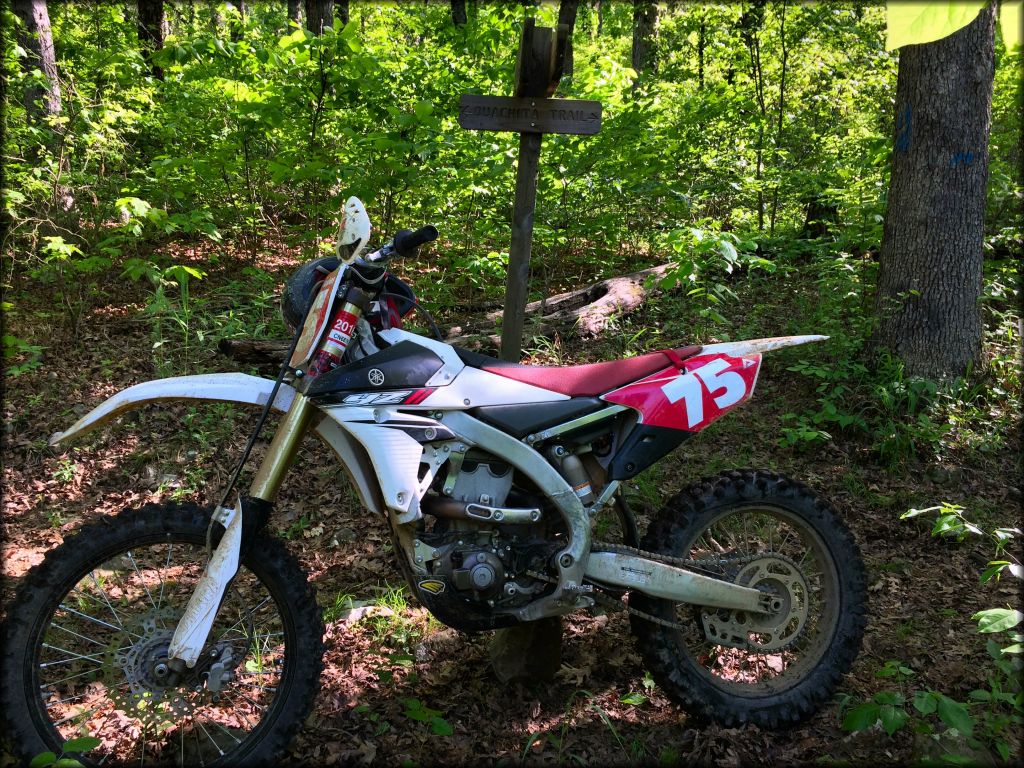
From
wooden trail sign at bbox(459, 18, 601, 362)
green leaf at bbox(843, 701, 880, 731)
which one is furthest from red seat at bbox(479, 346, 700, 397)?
wooden trail sign at bbox(459, 18, 601, 362)

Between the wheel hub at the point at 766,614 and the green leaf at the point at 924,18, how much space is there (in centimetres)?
231

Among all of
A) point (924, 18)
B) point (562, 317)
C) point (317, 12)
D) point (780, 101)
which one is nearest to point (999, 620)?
point (924, 18)

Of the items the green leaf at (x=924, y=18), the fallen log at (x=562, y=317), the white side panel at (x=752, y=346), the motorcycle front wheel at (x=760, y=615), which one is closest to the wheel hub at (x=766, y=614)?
the motorcycle front wheel at (x=760, y=615)

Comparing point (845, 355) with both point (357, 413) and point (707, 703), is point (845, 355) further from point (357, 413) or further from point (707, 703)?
point (357, 413)

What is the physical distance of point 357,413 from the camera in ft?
7.49

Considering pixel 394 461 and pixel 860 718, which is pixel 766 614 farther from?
pixel 394 461

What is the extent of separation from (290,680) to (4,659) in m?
0.84

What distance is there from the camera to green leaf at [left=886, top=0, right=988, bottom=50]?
62cm

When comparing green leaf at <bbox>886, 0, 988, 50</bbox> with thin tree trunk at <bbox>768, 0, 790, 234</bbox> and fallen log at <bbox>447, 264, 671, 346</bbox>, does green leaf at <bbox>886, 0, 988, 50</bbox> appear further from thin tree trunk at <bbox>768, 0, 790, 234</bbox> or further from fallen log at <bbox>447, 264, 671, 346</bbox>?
thin tree trunk at <bbox>768, 0, 790, 234</bbox>

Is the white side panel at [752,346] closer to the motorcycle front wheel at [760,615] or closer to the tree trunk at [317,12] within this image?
the motorcycle front wheel at [760,615]

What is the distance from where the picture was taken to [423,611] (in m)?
3.25

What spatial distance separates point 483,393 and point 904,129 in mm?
3819

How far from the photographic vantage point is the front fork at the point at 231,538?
219 centimetres

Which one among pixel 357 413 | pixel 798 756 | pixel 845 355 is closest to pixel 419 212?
pixel 845 355
